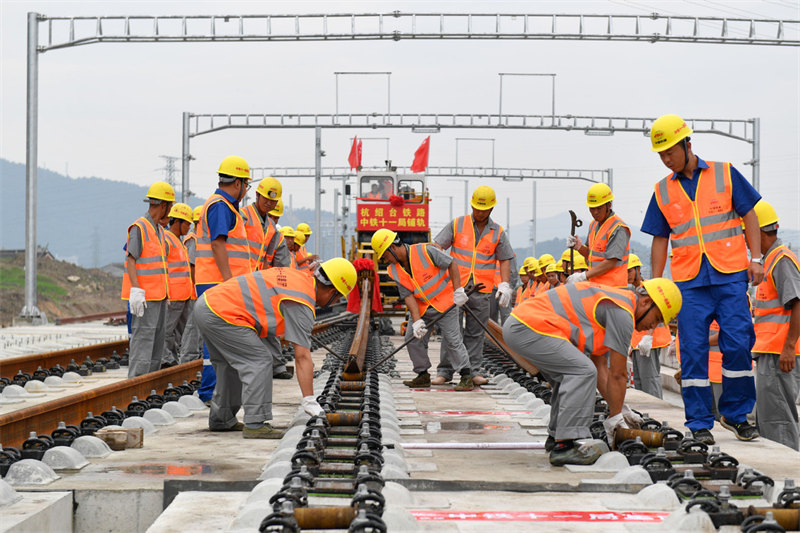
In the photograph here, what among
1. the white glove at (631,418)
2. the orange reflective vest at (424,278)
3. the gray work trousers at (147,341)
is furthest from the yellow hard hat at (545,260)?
the white glove at (631,418)

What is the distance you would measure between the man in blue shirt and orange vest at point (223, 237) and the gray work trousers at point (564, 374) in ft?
8.74

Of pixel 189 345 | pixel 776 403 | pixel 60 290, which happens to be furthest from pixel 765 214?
pixel 60 290

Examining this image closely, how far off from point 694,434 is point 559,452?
1.29m

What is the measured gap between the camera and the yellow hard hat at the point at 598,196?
344 inches

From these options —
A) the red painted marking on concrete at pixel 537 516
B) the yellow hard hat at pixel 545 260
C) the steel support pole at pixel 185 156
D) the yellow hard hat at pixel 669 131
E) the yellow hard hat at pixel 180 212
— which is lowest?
the red painted marking on concrete at pixel 537 516

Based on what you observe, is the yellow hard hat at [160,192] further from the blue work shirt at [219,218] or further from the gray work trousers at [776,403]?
the gray work trousers at [776,403]

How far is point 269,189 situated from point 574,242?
291 centimetres

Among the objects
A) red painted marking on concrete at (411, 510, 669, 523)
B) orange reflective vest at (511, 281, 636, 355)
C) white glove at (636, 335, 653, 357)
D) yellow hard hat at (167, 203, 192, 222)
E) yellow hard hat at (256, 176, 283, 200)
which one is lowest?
red painted marking on concrete at (411, 510, 669, 523)

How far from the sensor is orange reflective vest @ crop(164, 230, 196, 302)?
34.5 feet

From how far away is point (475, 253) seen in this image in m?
10.2

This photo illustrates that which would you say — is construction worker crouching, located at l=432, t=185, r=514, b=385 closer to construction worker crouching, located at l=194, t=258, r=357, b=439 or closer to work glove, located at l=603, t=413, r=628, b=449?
construction worker crouching, located at l=194, t=258, r=357, b=439

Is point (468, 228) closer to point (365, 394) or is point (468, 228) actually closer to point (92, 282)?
point (365, 394)

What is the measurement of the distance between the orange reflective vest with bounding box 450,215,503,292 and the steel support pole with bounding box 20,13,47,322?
41.0 ft

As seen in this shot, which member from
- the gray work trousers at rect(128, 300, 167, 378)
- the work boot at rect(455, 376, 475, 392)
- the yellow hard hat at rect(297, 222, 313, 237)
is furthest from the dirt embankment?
the work boot at rect(455, 376, 475, 392)
